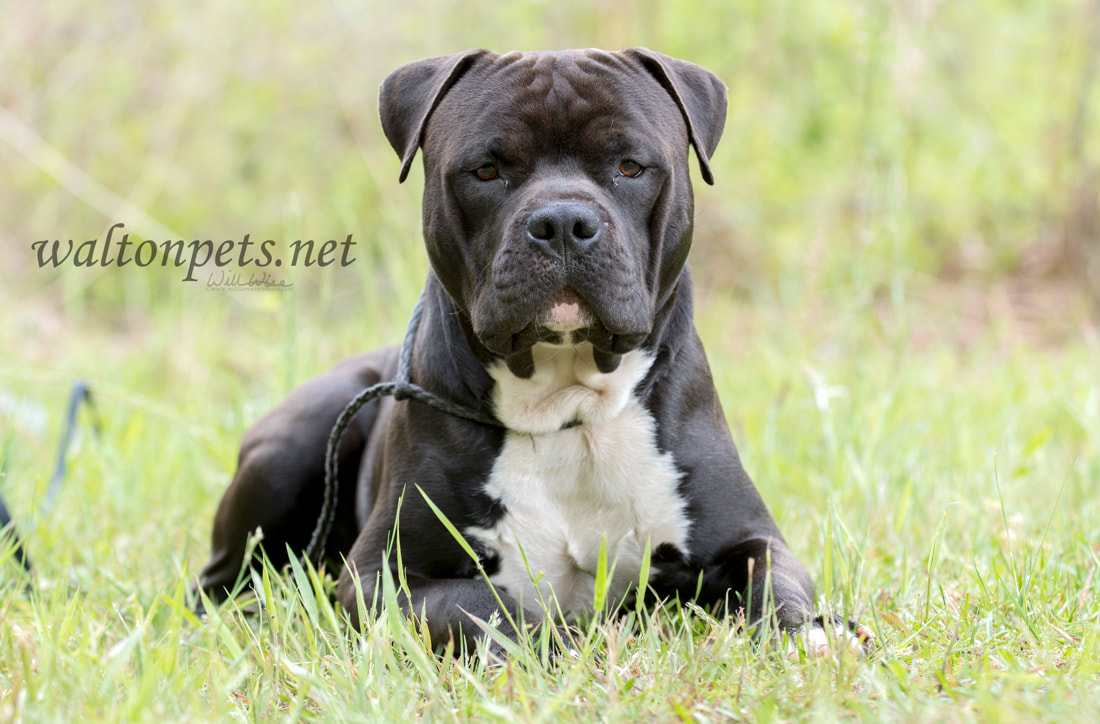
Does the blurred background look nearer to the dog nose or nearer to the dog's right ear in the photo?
the dog's right ear

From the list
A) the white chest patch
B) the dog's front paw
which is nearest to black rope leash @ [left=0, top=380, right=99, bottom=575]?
the white chest patch

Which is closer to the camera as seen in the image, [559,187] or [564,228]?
[564,228]

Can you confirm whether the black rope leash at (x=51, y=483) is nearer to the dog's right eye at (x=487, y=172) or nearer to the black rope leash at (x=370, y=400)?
the black rope leash at (x=370, y=400)

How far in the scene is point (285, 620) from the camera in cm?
249

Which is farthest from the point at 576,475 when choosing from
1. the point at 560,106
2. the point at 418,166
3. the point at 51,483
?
the point at 418,166

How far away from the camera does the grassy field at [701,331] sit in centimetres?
218

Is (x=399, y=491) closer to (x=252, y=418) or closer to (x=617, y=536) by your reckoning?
(x=617, y=536)

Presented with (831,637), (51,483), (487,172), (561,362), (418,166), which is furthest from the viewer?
(418,166)

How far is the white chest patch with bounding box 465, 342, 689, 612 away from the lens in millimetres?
2828

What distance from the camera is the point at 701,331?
6.38m

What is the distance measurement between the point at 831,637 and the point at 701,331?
4252mm

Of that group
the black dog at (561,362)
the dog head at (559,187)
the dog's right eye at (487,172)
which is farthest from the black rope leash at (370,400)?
the dog's right eye at (487,172)

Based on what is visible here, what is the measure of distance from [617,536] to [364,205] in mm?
5865

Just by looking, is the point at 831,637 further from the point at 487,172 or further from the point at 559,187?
the point at 487,172
